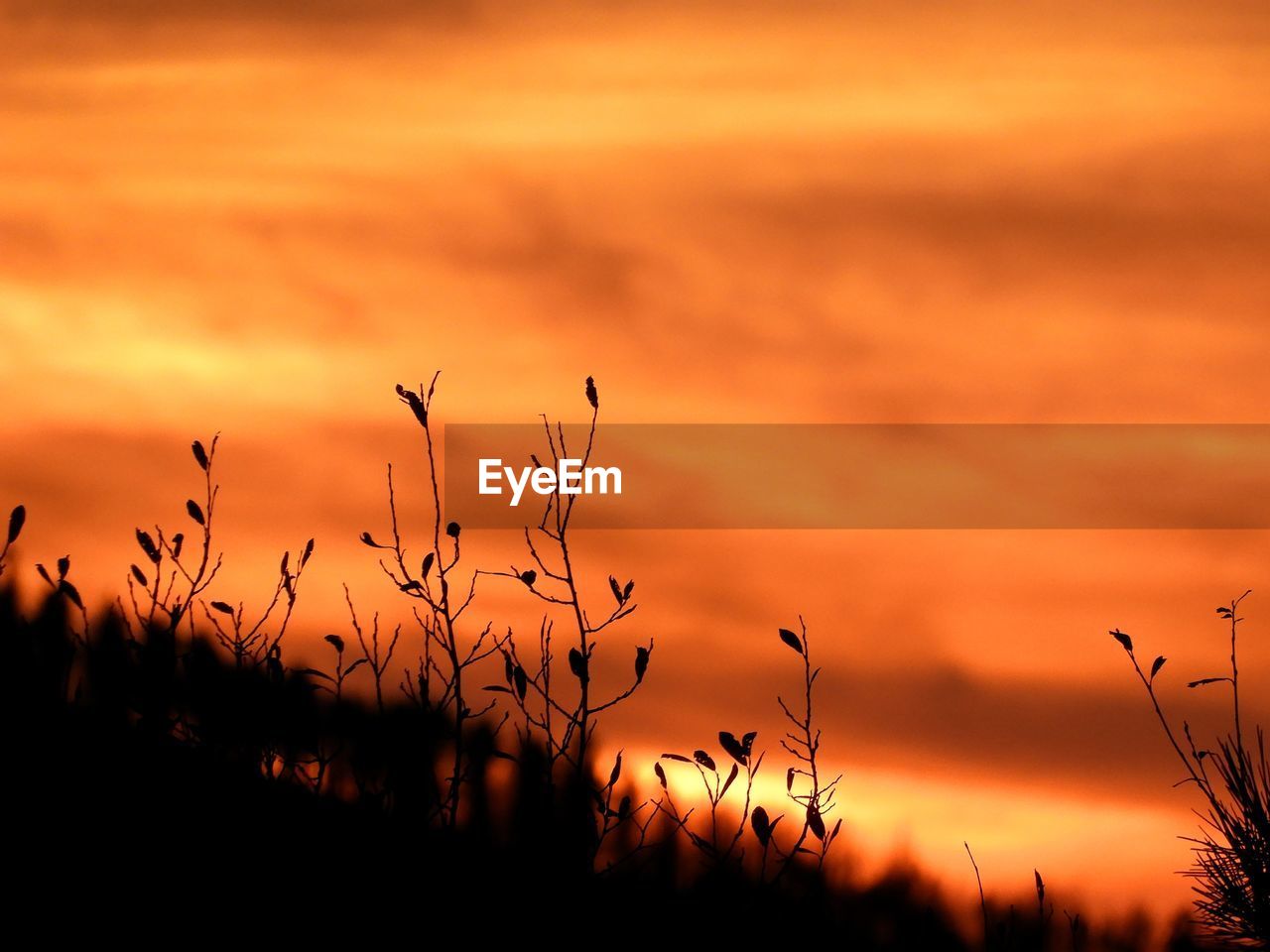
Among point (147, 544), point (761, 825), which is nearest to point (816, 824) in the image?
point (761, 825)

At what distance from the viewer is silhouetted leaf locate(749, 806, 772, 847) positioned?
7910mm

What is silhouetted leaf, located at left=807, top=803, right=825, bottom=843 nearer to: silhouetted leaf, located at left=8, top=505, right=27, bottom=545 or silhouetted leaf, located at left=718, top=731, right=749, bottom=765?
silhouetted leaf, located at left=718, top=731, right=749, bottom=765

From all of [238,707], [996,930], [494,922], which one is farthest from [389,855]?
[996,930]

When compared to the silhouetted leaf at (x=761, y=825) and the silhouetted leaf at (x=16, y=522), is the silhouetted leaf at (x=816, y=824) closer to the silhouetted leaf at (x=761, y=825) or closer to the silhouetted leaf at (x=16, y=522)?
the silhouetted leaf at (x=761, y=825)

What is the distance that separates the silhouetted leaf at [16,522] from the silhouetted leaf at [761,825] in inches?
178

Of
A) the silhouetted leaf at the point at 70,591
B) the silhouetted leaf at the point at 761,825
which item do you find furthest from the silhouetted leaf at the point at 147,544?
the silhouetted leaf at the point at 761,825

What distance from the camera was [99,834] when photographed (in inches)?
367

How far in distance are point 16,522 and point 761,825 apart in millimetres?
4661

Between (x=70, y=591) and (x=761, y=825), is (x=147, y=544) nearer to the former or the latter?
(x=70, y=591)

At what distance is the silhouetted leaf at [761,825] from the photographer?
791cm

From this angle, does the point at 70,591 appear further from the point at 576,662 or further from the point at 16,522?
the point at 576,662

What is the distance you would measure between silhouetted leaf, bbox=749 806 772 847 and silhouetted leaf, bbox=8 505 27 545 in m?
4.52

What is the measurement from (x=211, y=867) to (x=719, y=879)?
10.4 feet

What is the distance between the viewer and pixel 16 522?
341 inches
